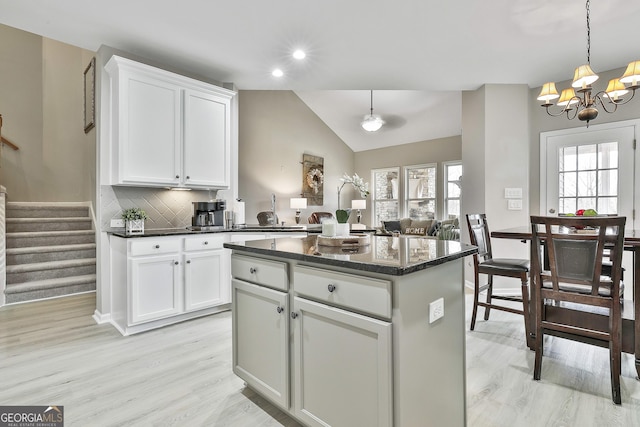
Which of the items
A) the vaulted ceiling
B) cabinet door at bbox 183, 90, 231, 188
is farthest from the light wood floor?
the vaulted ceiling

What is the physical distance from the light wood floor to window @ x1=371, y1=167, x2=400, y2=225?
5.55m

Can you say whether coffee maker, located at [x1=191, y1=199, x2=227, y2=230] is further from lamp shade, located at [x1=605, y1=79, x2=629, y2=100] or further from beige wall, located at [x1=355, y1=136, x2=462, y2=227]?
beige wall, located at [x1=355, y1=136, x2=462, y2=227]

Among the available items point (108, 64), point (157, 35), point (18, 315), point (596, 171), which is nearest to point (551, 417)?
point (596, 171)

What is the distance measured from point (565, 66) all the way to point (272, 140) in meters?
5.16

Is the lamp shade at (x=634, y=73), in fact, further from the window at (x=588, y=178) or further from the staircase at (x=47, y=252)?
the staircase at (x=47, y=252)

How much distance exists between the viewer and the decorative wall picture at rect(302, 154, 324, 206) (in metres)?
7.84

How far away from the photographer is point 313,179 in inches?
316

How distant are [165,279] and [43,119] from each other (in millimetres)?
4454

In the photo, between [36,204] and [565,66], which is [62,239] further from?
[565,66]

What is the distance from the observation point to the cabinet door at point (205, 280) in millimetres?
3184

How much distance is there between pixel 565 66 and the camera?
12.0 feet

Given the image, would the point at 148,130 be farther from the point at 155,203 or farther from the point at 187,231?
the point at 187,231

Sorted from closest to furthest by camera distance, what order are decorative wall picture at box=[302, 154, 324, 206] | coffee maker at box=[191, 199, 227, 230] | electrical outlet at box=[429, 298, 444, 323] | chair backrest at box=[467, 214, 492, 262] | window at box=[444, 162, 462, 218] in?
1. electrical outlet at box=[429, 298, 444, 323]
2. chair backrest at box=[467, 214, 492, 262]
3. coffee maker at box=[191, 199, 227, 230]
4. window at box=[444, 162, 462, 218]
5. decorative wall picture at box=[302, 154, 324, 206]

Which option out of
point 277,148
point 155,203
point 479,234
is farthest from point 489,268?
point 277,148
